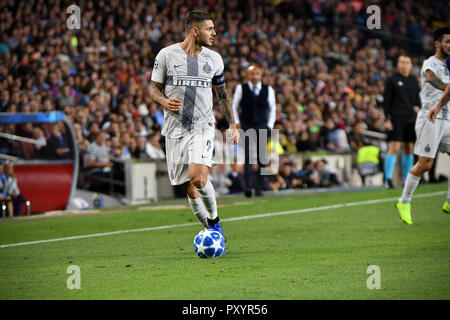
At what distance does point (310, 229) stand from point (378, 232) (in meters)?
0.95

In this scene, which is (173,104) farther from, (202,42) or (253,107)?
(253,107)

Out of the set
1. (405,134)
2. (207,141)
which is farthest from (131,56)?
(207,141)

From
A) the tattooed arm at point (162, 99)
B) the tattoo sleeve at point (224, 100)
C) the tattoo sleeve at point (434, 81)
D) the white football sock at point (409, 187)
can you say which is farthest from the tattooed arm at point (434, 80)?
the tattooed arm at point (162, 99)

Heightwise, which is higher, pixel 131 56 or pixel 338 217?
pixel 131 56

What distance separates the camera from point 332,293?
579 centimetres

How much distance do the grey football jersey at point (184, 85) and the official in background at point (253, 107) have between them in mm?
7121

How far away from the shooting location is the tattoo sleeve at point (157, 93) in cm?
799

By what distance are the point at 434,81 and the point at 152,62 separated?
41.7ft

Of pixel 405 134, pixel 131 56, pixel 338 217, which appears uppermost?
pixel 131 56

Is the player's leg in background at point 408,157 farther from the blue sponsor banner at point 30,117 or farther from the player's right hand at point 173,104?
the player's right hand at point 173,104

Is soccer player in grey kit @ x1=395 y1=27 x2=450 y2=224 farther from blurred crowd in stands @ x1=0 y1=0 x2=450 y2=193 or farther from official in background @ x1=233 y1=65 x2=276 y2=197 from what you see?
blurred crowd in stands @ x1=0 y1=0 x2=450 y2=193

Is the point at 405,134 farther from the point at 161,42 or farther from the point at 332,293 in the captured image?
the point at 332,293

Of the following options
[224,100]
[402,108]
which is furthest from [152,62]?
[224,100]

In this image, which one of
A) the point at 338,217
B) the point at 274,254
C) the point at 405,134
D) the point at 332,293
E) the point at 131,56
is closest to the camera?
the point at 332,293
